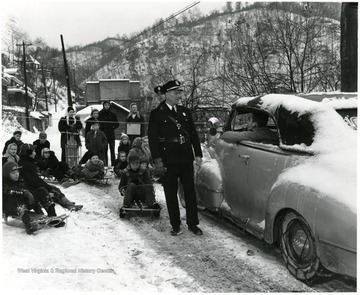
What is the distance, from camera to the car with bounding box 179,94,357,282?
128 inches

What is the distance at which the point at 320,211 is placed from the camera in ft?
11.1

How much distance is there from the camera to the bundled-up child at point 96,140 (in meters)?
10.3

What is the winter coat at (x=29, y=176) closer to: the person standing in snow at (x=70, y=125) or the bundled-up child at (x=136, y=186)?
the bundled-up child at (x=136, y=186)

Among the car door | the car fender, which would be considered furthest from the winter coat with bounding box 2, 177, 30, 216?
the car fender

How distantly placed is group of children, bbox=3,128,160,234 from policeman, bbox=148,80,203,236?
3.12 ft

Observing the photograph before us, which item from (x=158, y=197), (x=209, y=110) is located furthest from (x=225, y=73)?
(x=158, y=197)

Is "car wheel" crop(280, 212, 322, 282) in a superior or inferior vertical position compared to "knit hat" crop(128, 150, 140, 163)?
inferior

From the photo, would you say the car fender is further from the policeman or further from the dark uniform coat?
the dark uniform coat

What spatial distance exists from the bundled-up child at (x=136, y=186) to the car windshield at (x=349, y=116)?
3191mm

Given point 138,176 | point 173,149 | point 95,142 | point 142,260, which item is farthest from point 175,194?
point 95,142

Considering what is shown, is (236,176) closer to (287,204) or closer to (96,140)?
(287,204)

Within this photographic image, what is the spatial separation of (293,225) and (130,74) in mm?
68247

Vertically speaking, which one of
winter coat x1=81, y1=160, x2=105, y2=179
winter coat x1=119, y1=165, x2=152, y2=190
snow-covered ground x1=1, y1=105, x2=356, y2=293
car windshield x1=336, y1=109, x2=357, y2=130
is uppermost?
car windshield x1=336, y1=109, x2=357, y2=130

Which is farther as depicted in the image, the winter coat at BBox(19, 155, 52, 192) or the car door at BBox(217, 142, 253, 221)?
the winter coat at BBox(19, 155, 52, 192)
